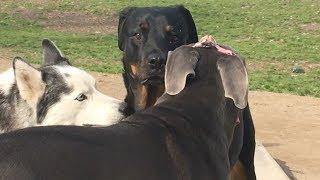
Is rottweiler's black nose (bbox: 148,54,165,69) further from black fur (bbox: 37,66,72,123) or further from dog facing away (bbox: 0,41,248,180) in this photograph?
dog facing away (bbox: 0,41,248,180)

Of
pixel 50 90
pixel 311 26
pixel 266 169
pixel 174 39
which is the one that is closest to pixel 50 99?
pixel 50 90

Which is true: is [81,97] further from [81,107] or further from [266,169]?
[266,169]

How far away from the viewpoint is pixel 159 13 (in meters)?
5.87

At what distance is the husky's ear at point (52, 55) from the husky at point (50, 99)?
0.75ft

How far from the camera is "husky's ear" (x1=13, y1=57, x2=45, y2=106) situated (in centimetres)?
470

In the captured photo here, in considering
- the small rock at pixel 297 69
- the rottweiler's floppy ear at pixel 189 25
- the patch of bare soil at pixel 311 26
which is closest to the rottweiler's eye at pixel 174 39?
the rottweiler's floppy ear at pixel 189 25

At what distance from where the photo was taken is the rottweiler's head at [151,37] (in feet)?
18.0

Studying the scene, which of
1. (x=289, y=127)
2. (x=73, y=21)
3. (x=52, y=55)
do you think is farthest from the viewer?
(x=73, y=21)

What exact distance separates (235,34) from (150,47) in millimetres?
21373

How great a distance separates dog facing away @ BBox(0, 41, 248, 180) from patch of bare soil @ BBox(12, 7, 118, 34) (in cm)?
2574

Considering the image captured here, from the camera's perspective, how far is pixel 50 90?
4.93 metres

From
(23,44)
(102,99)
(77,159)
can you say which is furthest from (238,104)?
(23,44)

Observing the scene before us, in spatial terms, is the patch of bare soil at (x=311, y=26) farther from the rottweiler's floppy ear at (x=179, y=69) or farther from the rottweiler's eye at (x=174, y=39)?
the rottweiler's floppy ear at (x=179, y=69)

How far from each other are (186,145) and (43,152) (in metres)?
0.85
